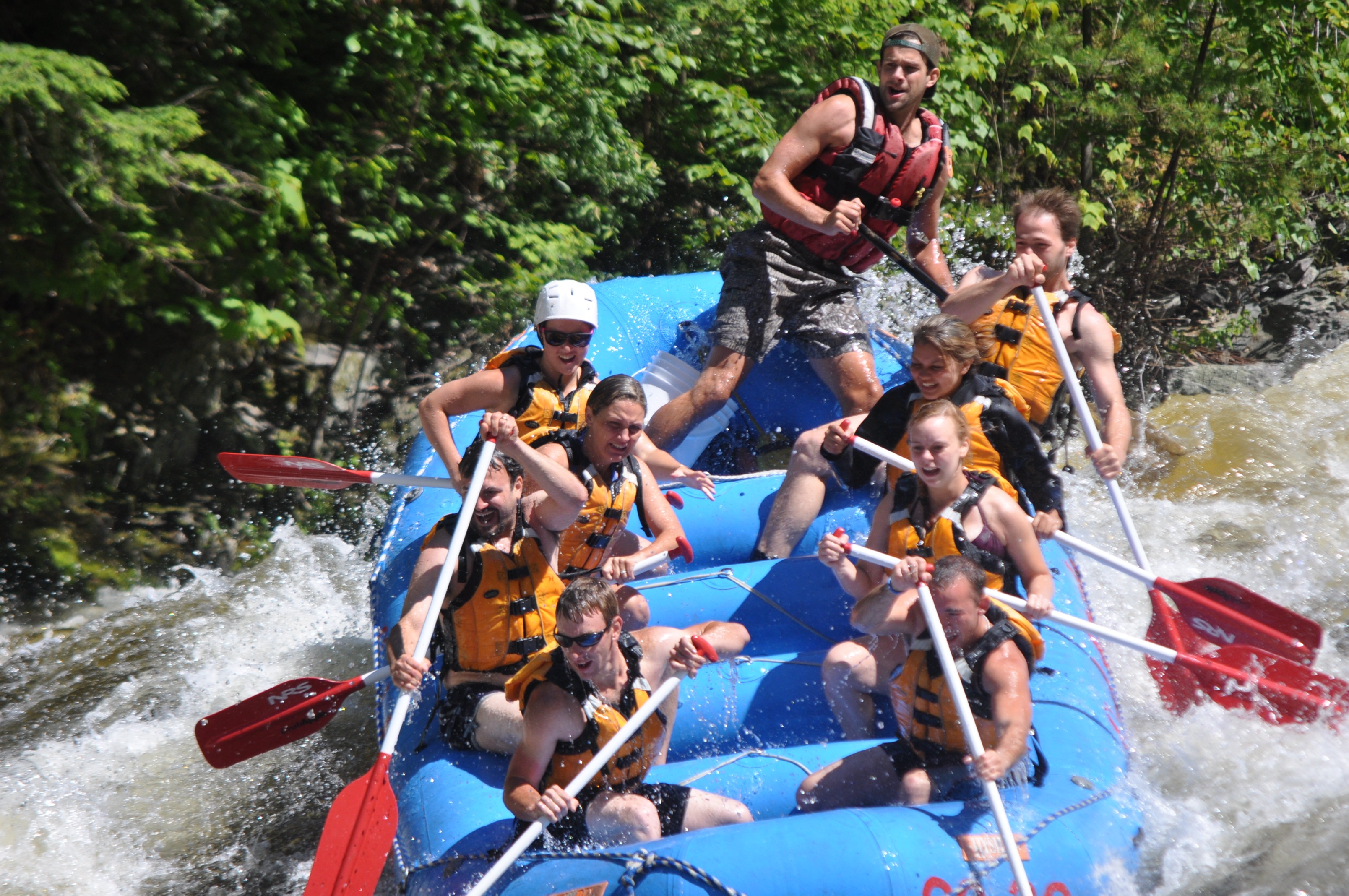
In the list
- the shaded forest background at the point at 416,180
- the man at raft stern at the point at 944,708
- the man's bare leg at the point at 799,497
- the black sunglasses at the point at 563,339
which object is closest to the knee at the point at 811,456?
Answer: the man's bare leg at the point at 799,497

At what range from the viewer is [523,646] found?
310 centimetres

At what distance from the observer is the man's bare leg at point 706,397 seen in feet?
13.8

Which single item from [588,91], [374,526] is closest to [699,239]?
[588,91]

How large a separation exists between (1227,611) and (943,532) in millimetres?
1024

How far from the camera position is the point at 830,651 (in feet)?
10.5

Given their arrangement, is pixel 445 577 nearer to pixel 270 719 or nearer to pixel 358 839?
pixel 358 839

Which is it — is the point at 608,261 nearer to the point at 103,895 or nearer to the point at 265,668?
the point at 265,668

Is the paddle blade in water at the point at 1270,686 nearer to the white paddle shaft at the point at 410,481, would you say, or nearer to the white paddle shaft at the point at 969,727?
the white paddle shaft at the point at 969,727

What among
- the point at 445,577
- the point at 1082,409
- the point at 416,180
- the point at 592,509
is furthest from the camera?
the point at 416,180

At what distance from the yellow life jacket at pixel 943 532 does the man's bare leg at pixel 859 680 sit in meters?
0.27

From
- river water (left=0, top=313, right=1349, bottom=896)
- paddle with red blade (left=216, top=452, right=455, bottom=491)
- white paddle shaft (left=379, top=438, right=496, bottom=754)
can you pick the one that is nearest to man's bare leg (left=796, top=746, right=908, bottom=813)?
river water (left=0, top=313, right=1349, bottom=896)

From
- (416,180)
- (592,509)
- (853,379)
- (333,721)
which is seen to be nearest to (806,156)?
(853,379)

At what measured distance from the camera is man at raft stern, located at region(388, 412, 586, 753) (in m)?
3.04

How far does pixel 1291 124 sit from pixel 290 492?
6142 mm
